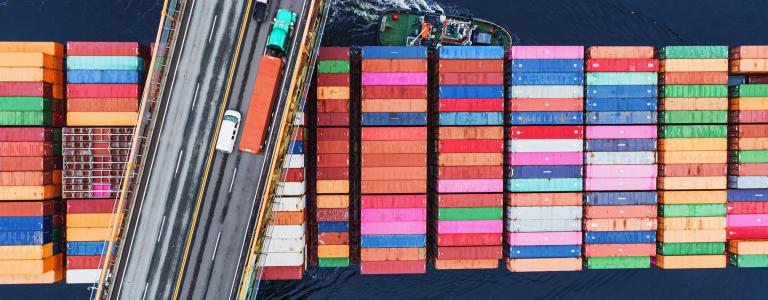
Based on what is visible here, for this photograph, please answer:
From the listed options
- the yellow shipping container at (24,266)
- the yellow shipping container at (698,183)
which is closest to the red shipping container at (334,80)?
the yellow shipping container at (24,266)

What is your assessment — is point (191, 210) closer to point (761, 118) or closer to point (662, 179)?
point (662, 179)

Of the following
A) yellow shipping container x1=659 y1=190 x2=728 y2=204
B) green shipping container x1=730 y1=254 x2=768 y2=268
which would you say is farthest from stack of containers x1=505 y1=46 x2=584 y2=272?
green shipping container x1=730 y1=254 x2=768 y2=268

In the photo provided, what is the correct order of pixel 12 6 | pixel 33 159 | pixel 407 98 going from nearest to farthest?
pixel 33 159, pixel 407 98, pixel 12 6

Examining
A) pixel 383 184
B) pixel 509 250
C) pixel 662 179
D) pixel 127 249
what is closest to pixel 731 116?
pixel 662 179

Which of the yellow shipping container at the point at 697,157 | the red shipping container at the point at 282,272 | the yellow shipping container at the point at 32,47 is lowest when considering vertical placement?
the red shipping container at the point at 282,272

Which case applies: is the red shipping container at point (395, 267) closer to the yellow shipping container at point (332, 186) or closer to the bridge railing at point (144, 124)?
the yellow shipping container at point (332, 186)

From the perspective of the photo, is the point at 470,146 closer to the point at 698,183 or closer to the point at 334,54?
the point at 334,54
